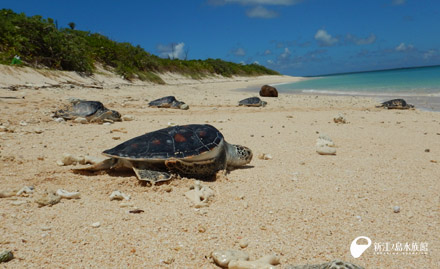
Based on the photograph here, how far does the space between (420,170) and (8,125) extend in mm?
7452

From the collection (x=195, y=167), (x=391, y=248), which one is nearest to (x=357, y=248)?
(x=391, y=248)

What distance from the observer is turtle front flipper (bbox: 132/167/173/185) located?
3.63m

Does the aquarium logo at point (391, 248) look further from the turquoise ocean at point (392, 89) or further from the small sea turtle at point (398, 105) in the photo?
the turquoise ocean at point (392, 89)

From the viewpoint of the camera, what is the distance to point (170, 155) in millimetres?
3781

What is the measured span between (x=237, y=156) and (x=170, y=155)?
1092 mm

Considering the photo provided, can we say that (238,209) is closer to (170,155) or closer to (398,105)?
(170,155)

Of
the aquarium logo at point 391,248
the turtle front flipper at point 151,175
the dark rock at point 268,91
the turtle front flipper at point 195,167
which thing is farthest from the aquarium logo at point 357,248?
the dark rock at point 268,91

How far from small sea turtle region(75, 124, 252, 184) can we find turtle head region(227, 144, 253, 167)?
8.1 inches

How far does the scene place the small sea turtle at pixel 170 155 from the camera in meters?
3.75

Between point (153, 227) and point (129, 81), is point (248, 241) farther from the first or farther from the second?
point (129, 81)

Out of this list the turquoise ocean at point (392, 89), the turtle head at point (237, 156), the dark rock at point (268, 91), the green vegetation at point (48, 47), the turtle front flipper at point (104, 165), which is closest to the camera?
the turtle front flipper at point (104, 165)

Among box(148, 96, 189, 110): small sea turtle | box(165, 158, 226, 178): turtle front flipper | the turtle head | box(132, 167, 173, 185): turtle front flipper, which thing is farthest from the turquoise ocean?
box(132, 167, 173, 185): turtle front flipper

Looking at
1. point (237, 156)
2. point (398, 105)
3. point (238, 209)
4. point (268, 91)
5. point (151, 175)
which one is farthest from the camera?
point (268, 91)

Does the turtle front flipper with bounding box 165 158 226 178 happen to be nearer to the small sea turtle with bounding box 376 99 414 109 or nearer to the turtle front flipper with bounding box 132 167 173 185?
the turtle front flipper with bounding box 132 167 173 185
